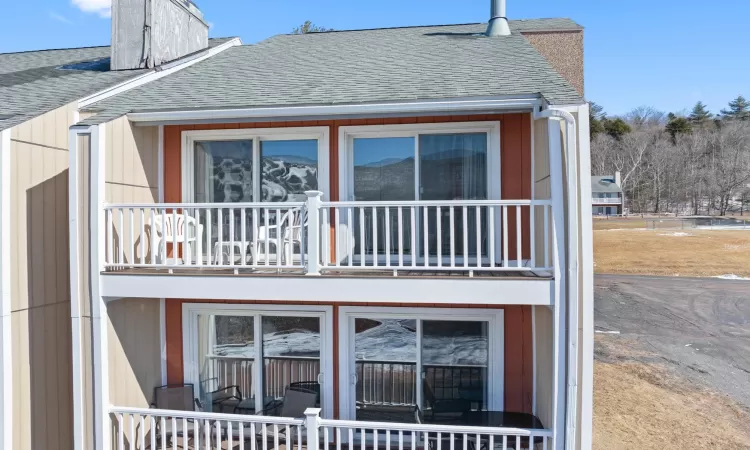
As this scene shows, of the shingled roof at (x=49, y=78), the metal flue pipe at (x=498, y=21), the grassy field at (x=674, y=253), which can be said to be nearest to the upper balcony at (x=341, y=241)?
the shingled roof at (x=49, y=78)

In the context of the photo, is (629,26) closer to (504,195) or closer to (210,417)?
(504,195)

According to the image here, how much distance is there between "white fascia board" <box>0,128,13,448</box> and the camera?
Answer: 16.3 ft

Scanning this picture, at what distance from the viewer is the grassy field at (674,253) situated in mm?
26859

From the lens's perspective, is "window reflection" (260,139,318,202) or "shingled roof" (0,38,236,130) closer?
"shingled roof" (0,38,236,130)

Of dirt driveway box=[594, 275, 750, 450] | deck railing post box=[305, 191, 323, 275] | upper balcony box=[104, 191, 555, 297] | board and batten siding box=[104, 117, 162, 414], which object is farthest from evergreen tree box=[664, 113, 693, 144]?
board and batten siding box=[104, 117, 162, 414]

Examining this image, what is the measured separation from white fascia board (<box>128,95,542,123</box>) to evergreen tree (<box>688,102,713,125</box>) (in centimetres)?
7674

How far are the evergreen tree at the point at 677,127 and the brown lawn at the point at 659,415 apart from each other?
60.5 metres

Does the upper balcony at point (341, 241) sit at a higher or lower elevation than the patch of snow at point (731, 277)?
higher

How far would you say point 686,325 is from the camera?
1688cm

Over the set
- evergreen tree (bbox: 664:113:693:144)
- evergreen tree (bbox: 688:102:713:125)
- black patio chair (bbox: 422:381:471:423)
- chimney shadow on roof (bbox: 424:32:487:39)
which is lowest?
black patio chair (bbox: 422:381:471:423)

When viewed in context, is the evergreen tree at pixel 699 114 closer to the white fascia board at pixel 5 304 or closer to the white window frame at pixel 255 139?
the white window frame at pixel 255 139

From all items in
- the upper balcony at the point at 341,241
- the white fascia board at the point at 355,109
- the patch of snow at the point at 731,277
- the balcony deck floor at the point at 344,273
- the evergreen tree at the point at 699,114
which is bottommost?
the patch of snow at the point at 731,277

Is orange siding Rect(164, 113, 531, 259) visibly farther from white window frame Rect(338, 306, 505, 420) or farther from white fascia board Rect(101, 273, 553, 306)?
white fascia board Rect(101, 273, 553, 306)

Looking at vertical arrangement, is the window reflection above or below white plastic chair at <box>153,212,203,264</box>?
above
